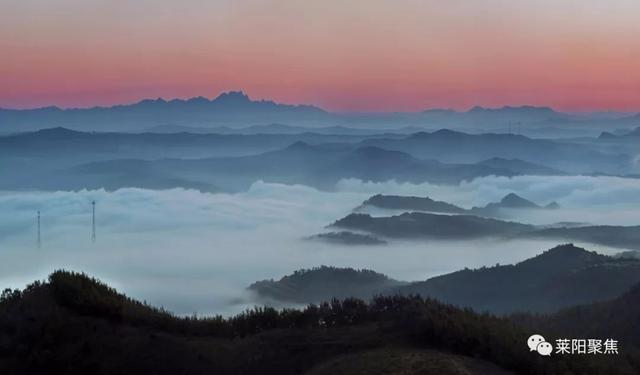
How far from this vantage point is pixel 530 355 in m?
13.3

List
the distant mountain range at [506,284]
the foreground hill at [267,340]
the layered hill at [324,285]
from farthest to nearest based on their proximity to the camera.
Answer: the layered hill at [324,285] → the distant mountain range at [506,284] → the foreground hill at [267,340]

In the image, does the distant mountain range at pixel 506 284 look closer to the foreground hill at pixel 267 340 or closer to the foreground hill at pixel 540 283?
the foreground hill at pixel 540 283

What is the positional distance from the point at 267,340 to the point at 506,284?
113554 millimetres

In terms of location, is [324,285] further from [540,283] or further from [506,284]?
[540,283]

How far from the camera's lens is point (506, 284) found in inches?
4815

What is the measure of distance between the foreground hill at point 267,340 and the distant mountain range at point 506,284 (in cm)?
8460

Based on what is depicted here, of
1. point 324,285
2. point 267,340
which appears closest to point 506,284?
point 324,285

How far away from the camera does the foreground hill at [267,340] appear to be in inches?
523

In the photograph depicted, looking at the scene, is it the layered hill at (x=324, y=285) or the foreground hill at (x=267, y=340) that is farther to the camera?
the layered hill at (x=324, y=285)

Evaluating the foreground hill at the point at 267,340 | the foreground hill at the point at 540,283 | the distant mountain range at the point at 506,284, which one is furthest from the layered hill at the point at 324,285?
the foreground hill at the point at 267,340

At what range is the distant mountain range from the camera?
100188 mm

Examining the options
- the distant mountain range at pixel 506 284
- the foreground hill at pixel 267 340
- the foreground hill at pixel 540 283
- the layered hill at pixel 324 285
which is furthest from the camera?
the layered hill at pixel 324 285

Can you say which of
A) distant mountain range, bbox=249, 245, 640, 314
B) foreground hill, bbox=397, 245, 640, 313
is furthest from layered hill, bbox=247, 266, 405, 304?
foreground hill, bbox=397, 245, 640, 313

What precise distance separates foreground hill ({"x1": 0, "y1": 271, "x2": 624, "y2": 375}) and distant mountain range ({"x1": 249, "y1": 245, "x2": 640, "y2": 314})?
8460cm
